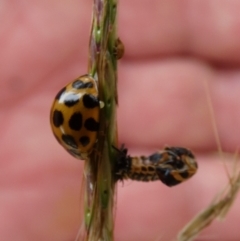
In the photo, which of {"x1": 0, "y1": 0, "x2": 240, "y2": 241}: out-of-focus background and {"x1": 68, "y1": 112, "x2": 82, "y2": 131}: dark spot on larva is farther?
{"x1": 0, "y1": 0, "x2": 240, "y2": 241}: out-of-focus background

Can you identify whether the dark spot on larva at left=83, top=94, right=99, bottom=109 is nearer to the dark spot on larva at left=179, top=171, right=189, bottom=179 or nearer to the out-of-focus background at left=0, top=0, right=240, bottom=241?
the dark spot on larva at left=179, top=171, right=189, bottom=179

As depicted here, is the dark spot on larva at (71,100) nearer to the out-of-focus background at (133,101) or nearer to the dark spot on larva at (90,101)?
the dark spot on larva at (90,101)

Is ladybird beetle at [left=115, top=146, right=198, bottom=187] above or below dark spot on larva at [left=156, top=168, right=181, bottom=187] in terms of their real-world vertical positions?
above

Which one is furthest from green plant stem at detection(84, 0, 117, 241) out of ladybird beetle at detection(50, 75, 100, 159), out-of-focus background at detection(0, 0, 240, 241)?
out-of-focus background at detection(0, 0, 240, 241)

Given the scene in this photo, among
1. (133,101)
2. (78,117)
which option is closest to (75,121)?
(78,117)

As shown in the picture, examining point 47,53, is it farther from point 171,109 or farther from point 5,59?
point 171,109

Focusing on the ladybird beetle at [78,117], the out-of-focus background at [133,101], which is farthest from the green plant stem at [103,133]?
the out-of-focus background at [133,101]

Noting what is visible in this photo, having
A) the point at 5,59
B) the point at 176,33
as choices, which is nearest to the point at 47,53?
the point at 5,59

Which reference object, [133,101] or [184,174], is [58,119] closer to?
[184,174]
